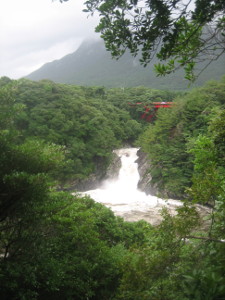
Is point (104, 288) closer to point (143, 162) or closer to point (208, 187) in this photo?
point (208, 187)

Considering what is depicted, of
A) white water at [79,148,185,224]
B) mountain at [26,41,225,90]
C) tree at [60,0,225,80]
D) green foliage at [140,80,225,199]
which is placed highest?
mountain at [26,41,225,90]

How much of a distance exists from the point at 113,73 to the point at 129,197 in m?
79.6

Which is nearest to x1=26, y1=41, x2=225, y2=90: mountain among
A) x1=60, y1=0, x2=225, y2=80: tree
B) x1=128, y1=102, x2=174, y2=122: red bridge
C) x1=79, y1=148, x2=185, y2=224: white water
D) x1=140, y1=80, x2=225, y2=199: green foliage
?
x1=128, y1=102, x2=174, y2=122: red bridge

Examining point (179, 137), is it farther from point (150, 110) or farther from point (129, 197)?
point (150, 110)

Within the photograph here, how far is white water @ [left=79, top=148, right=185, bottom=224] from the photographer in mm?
14884

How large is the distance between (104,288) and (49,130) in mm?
15546

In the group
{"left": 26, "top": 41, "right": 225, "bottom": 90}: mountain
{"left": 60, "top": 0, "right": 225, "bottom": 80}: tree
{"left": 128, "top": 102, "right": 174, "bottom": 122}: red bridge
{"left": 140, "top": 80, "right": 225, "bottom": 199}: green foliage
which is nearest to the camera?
{"left": 60, "top": 0, "right": 225, "bottom": 80}: tree

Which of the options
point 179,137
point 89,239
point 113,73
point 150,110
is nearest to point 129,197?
point 179,137

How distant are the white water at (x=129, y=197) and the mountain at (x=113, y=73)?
88.6 ft

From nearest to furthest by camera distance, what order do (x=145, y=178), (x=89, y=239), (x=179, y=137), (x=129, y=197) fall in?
(x=89, y=239) < (x=179, y=137) < (x=129, y=197) < (x=145, y=178)

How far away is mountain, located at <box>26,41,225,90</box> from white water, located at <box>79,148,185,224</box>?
27.0 metres

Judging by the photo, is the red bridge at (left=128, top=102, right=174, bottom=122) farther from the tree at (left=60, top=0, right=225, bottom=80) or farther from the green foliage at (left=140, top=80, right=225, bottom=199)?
the tree at (left=60, top=0, right=225, bottom=80)

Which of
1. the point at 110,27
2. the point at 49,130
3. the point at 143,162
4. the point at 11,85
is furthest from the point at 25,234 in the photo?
the point at 143,162

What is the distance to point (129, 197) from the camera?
20.5m
